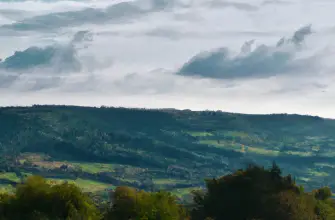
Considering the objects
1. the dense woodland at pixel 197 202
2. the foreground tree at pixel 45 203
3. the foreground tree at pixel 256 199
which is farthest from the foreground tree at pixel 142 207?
the foreground tree at pixel 256 199

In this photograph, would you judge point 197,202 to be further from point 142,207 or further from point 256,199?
point 142,207

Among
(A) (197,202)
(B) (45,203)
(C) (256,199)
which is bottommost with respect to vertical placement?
(A) (197,202)

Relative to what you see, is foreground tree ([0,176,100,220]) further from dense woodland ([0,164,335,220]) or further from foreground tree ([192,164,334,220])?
foreground tree ([192,164,334,220])

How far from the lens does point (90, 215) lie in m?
95.4

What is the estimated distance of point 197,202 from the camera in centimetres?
12006

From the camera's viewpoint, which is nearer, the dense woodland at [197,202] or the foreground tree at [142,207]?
the dense woodland at [197,202]

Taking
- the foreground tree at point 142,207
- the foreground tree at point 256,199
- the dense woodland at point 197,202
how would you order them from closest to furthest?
the dense woodland at point 197,202
the foreground tree at point 142,207
the foreground tree at point 256,199

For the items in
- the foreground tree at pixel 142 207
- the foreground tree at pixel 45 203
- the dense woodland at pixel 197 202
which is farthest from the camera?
the foreground tree at pixel 142 207


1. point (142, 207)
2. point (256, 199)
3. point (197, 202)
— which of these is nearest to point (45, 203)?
point (142, 207)

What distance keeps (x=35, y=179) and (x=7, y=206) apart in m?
5.40

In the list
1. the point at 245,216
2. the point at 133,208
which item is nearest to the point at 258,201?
the point at 245,216

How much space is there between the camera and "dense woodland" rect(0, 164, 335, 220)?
92.1 meters

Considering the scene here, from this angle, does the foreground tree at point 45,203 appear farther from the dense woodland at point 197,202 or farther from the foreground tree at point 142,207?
the foreground tree at point 142,207

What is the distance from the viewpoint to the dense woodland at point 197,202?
9206 centimetres
